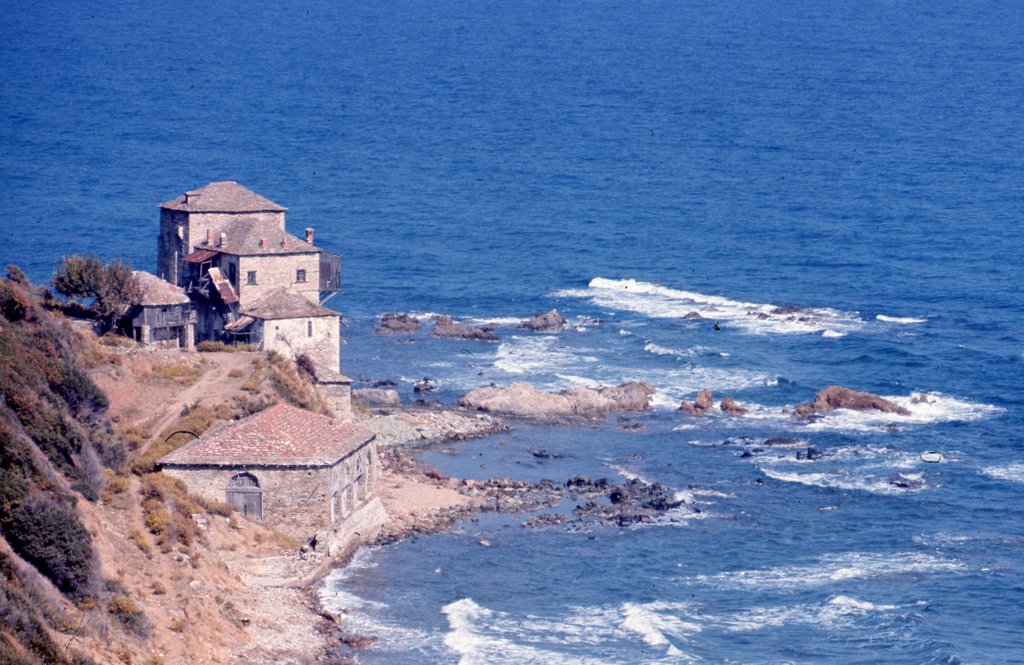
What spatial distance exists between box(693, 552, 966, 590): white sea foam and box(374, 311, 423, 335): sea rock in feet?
148

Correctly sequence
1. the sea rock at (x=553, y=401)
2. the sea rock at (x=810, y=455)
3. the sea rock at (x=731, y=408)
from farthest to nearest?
1. the sea rock at (x=731, y=408)
2. the sea rock at (x=553, y=401)
3. the sea rock at (x=810, y=455)

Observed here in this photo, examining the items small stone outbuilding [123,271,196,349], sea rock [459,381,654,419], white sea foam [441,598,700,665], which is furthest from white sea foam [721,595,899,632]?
sea rock [459,381,654,419]

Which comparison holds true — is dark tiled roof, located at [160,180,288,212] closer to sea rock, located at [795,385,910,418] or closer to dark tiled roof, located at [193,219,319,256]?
dark tiled roof, located at [193,219,319,256]

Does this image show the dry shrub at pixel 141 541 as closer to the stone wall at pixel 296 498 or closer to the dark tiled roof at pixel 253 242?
the stone wall at pixel 296 498

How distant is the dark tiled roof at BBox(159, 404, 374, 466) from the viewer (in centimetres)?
5031

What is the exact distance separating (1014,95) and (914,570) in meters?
153

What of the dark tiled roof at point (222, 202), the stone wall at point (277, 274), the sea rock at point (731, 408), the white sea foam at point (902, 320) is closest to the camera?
the stone wall at point (277, 274)

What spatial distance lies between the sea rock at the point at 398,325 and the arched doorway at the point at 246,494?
44.6 meters

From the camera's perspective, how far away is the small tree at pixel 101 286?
61.0m

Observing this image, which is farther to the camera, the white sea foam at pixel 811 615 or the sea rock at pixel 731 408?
the sea rock at pixel 731 408

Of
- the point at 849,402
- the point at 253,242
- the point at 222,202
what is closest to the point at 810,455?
the point at 849,402

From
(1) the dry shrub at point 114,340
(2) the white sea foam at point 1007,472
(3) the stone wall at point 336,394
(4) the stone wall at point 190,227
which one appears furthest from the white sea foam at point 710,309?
(1) the dry shrub at point 114,340

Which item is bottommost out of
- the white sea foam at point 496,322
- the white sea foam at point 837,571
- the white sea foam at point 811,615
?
the white sea foam at point 811,615

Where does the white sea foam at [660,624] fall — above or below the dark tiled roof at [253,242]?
below
